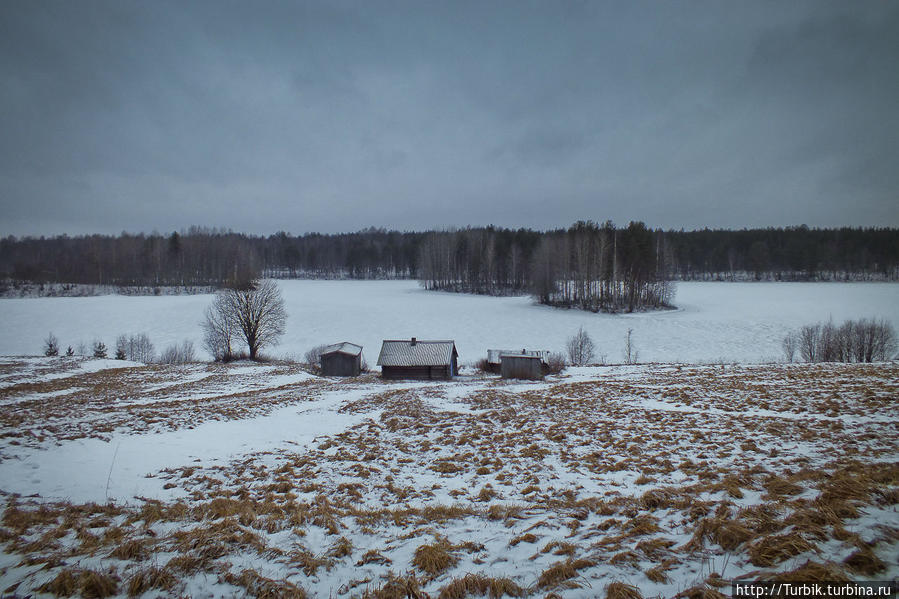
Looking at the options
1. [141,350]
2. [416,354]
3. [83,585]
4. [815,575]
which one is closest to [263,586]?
[83,585]

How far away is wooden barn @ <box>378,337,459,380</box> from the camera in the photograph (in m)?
33.2

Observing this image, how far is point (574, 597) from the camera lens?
4.12 m

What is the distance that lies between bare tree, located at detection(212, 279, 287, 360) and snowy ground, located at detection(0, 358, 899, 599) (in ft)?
80.4

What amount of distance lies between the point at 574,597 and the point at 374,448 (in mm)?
8543

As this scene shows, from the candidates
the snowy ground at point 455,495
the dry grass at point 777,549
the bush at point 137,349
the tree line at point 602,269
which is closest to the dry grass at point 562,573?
the snowy ground at point 455,495

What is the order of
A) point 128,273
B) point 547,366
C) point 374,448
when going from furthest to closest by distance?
point 128,273
point 547,366
point 374,448

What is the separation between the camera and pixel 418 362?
109ft

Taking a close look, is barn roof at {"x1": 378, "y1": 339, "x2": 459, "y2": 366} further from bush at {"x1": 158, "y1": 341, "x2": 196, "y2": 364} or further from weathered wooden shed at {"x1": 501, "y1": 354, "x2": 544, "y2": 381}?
bush at {"x1": 158, "y1": 341, "x2": 196, "y2": 364}

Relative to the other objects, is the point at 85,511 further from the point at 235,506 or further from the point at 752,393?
the point at 752,393

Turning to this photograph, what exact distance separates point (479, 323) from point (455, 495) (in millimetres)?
50897

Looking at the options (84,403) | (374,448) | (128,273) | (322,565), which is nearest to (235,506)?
(322,565)

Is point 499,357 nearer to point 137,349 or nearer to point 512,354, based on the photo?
point 512,354

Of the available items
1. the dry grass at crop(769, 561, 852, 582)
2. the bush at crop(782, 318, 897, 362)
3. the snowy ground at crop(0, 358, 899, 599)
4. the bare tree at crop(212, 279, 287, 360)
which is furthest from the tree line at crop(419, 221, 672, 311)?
the dry grass at crop(769, 561, 852, 582)

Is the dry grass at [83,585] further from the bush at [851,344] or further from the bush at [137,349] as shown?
the bush at [137,349]
